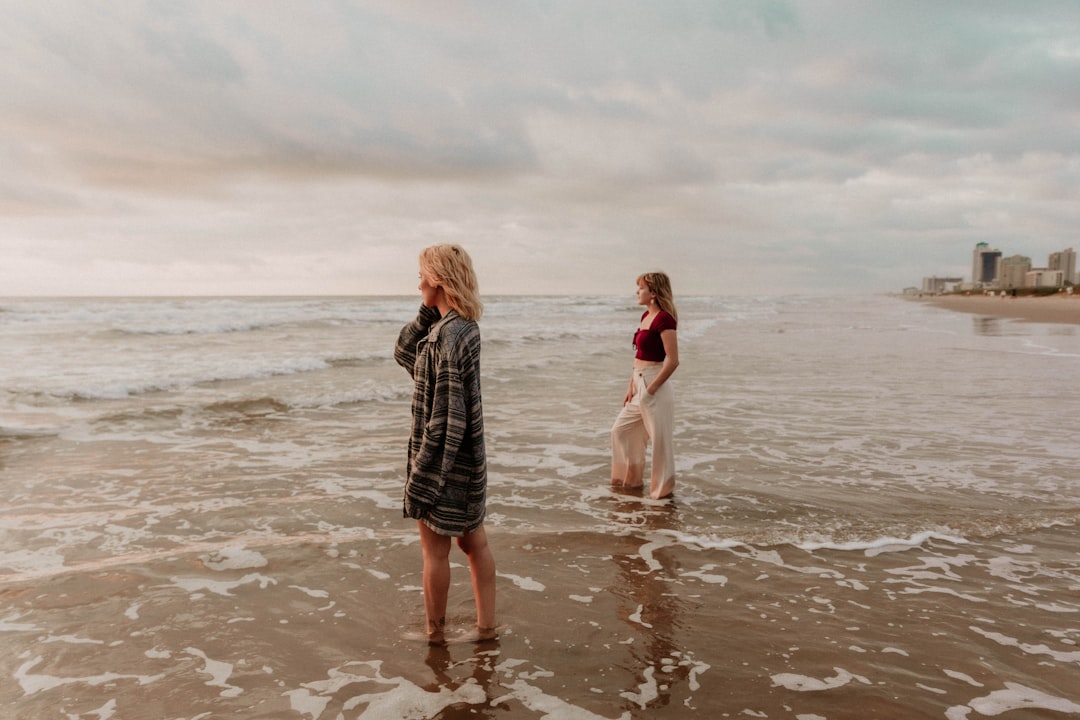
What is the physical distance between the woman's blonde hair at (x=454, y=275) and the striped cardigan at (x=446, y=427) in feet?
0.24

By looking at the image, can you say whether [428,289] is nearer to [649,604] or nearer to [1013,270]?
[649,604]

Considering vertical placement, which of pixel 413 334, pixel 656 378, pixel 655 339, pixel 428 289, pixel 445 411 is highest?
pixel 428 289

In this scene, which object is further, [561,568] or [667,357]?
[667,357]

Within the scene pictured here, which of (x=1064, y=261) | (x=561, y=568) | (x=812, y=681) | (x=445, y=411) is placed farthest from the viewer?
(x=1064, y=261)

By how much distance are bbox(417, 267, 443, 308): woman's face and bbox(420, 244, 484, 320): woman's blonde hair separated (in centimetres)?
3

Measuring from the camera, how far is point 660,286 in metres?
6.62

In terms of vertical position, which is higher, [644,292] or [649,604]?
[644,292]

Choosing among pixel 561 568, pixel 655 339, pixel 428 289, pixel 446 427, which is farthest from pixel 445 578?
pixel 655 339

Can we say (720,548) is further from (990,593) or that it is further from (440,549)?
(440,549)

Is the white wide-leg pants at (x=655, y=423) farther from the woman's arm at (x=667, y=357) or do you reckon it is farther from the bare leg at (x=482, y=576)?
the bare leg at (x=482, y=576)

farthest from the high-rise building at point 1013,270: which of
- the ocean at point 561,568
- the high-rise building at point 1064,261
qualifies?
the ocean at point 561,568

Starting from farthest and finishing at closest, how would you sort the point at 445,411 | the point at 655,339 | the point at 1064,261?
the point at 1064,261, the point at 655,339, the point at 445,411

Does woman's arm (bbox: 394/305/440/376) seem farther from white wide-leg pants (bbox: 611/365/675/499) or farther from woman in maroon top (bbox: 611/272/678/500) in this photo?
white wide-leg pants (bbox: 611/365/675/499)

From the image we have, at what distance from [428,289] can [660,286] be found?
348 cm
